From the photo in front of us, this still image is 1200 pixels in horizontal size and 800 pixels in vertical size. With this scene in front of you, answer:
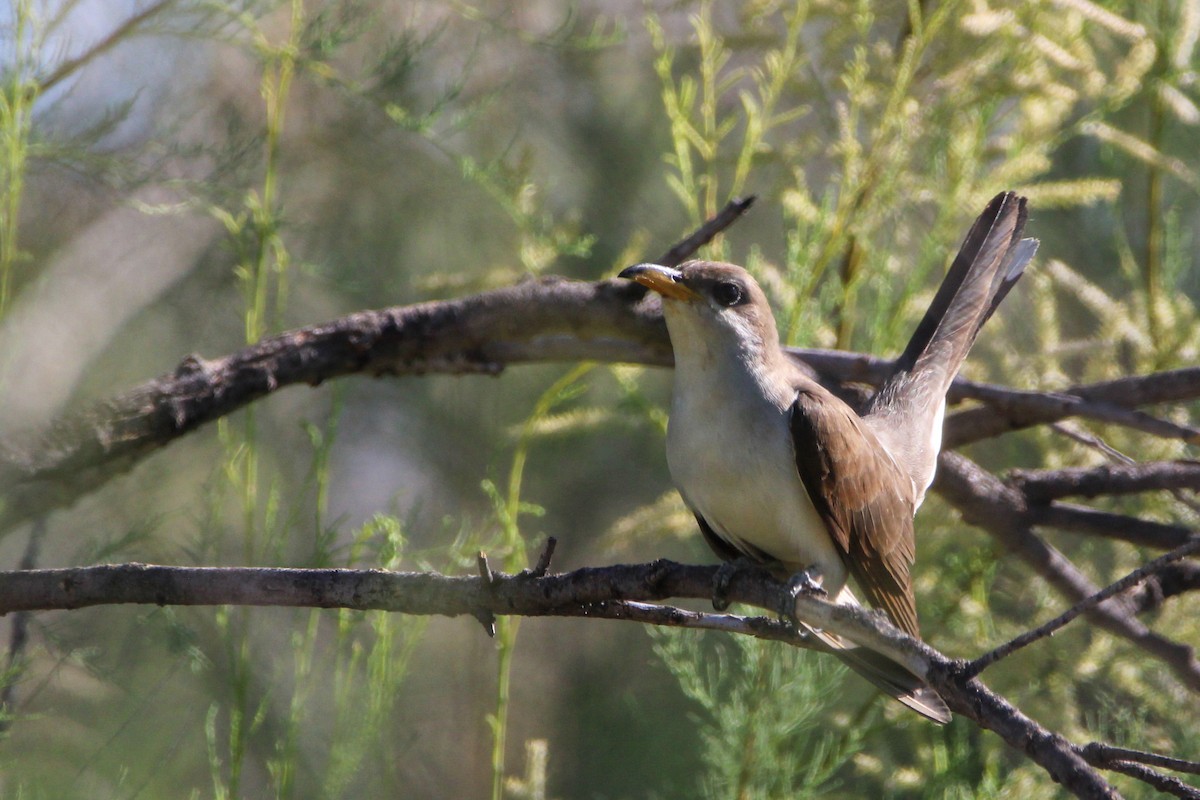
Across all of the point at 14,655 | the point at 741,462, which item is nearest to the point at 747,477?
the point at 741,462

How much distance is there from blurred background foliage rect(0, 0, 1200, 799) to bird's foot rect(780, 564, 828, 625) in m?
0.24

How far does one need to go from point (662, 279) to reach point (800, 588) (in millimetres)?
928

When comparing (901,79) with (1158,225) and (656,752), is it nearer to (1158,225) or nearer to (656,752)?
(1158,225)

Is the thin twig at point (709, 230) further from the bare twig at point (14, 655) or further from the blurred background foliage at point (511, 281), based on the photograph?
the bare twig at point (14, 655)

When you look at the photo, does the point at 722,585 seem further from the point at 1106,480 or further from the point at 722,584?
the point at 1106,480

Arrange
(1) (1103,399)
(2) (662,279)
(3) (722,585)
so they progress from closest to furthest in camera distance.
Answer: (3) (722,585), (2) (662,279), (1) (1103,399)

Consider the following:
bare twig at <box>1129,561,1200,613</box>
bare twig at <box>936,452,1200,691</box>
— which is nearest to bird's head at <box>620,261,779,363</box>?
bare twig at <box>936,452,1200,691</box>

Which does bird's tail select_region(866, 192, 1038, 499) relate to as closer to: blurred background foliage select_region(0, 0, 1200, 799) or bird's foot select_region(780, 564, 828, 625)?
blurred background foliage select_region(0, 0, 1200, 799)

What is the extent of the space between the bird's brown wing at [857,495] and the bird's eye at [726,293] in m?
0.32

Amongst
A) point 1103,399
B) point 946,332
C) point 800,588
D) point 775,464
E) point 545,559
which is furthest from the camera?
point 946,332

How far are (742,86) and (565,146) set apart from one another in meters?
1.22

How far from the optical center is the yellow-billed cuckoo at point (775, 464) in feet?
10.0

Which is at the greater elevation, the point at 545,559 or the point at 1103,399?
the point at 1103,399

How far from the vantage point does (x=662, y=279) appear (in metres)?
3.19
